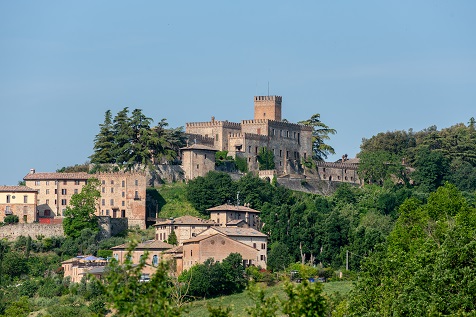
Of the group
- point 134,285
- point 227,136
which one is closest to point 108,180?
point 227,136

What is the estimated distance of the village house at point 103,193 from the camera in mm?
86812

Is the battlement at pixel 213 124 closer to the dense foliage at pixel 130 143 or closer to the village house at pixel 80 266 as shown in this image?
the dense foliage at pixel 130 143

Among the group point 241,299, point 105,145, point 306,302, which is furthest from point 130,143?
point 306,302

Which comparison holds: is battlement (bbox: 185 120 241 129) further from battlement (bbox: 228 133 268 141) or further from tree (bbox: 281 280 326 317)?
tree (bbox: 281 280 326 317)

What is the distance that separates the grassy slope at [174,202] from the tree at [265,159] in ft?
27.4

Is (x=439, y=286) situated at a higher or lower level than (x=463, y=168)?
lower

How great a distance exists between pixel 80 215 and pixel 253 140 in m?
17.3

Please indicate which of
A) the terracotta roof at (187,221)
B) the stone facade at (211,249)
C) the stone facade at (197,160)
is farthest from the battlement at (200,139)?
the stone facade at (211,249)

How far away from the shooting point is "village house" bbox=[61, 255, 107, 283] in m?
76.5

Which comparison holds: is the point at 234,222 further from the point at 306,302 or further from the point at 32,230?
the point at 306,302

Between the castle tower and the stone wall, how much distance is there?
937 inches

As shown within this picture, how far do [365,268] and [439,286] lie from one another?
34.4ft

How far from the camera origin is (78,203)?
84.3 meters

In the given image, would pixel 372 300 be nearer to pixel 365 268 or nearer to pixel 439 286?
pixel 365 268
